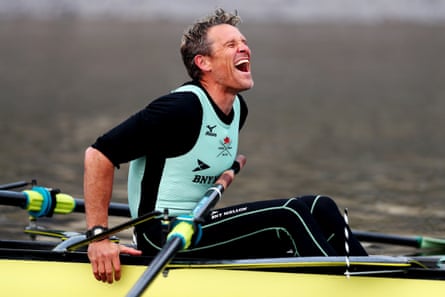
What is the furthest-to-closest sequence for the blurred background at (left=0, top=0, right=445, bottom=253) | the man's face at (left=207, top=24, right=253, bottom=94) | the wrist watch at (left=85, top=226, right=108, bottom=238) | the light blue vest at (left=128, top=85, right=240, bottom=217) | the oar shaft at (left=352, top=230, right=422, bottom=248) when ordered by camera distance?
the blurred background at (left=0, top=0, right=445, bottom=253) → the oar shaft at (left=352, top=230, right=422, bottom=248) → the man's face at (left=207, top=24, right=253, bottom=94) → the light blue vest at (left=128, top=85, right=240, bottom=217) → the wrist watch at (left=85, top=226, right=108, bottom=238)

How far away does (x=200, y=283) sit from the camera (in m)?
5.81

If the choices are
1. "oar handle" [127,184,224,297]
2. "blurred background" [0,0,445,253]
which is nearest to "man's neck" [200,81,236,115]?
"oar handle" [127,184,224,297]

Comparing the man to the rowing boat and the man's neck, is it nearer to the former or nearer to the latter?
the man's neck

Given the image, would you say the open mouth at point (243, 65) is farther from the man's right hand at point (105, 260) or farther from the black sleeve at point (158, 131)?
the man's right hand at point (105, 260)

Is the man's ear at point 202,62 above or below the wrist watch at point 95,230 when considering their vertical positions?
above

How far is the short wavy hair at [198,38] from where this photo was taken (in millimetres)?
6094

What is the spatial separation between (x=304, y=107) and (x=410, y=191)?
11759 millimetres

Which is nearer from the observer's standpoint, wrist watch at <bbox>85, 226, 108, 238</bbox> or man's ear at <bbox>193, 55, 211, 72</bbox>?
wrist watch at <bbox>85, 226, 108, 238</bbox>

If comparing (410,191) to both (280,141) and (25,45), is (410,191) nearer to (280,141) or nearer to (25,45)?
(280,141)

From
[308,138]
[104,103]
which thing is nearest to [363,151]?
[308,138]

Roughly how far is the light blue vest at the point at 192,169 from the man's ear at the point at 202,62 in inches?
6.3

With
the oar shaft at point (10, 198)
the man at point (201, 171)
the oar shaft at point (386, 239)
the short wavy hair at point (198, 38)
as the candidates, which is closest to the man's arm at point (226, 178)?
the man at point (201, 171)

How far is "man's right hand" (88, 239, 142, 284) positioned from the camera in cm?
577

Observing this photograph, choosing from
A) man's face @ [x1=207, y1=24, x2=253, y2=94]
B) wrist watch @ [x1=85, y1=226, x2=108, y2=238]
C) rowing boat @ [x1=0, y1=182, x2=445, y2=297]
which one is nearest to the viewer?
rowing boat @ [x1=0, y1=182, x2=445, y2=297]
